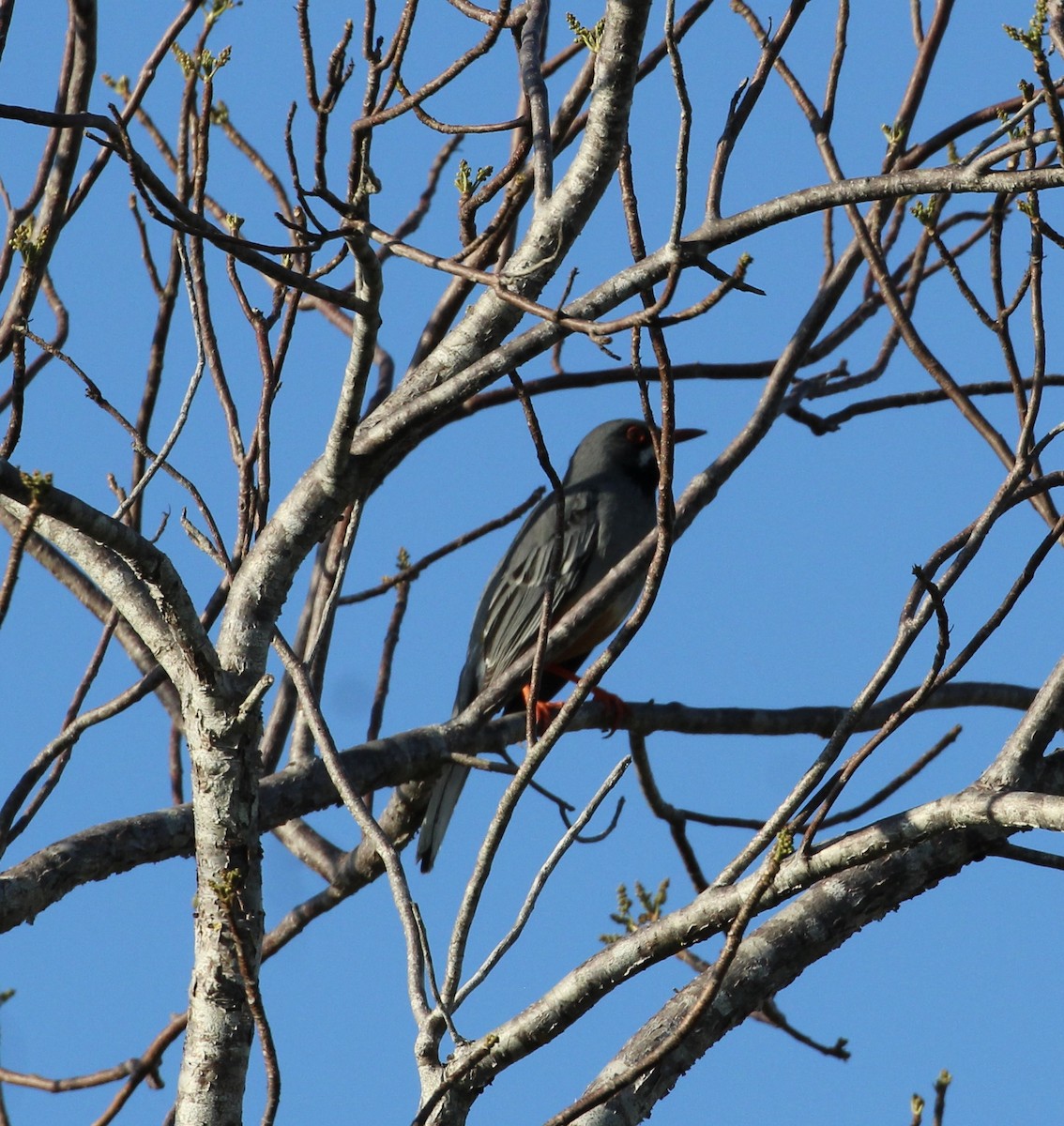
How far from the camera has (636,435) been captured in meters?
8.13

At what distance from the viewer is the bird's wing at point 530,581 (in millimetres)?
6789

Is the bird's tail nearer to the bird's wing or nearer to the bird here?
the bird

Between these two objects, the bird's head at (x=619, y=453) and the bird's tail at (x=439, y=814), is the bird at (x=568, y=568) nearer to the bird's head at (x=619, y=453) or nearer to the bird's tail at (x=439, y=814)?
the bird's head at (x=619, y=453)

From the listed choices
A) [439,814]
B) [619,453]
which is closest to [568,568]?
[619,453]

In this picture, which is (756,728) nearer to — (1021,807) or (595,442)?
(1021,807)

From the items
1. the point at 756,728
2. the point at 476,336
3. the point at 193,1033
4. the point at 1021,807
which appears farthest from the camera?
the point at 756,728

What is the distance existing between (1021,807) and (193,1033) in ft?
5.45

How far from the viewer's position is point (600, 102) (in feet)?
9.61

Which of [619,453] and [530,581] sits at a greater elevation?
[619,453]

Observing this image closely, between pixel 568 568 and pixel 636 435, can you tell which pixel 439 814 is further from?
pixel 636 435

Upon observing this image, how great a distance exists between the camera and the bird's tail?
5699 millimetres

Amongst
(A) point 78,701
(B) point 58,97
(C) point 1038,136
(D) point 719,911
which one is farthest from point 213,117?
(D) point 719,911

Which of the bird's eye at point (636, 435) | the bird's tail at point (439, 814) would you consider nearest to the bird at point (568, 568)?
the bird's eye at point (636, 435)

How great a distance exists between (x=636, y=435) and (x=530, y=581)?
5.12 ft
